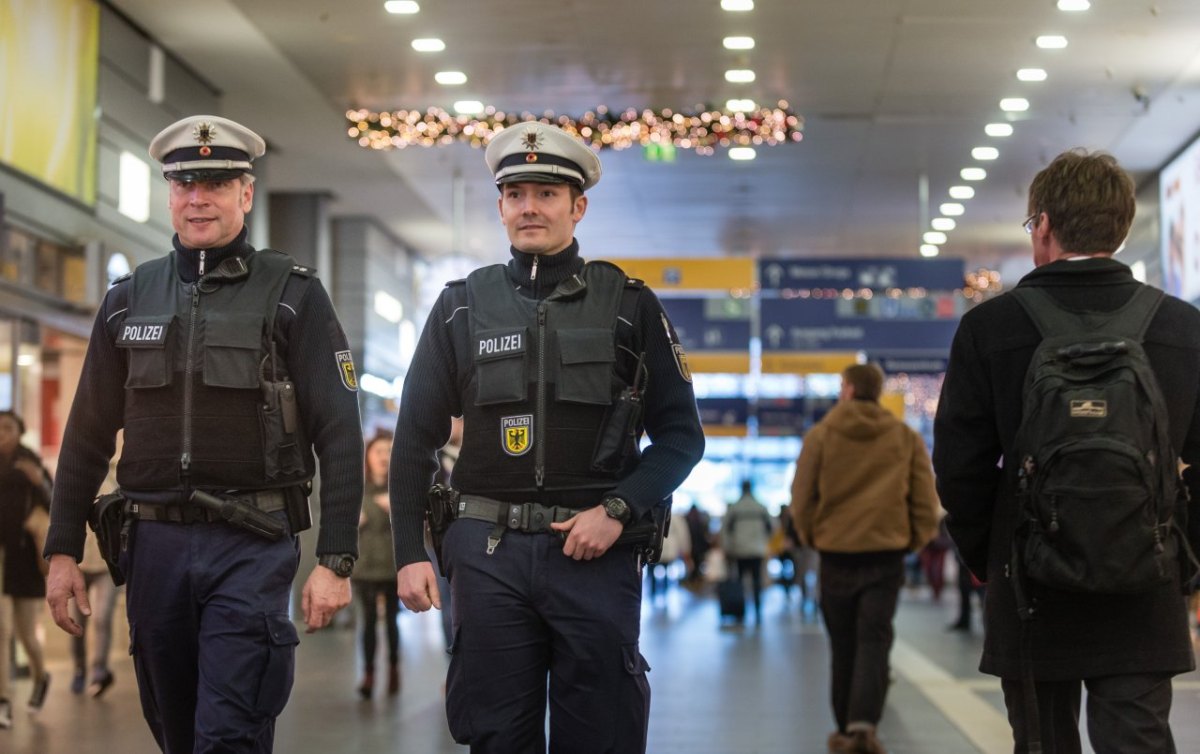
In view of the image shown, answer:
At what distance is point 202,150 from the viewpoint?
177 inches

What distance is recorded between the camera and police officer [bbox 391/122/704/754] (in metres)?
4.00

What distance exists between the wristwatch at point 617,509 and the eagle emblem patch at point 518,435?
0.23 meters

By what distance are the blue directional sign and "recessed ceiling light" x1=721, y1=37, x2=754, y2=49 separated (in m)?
7.01

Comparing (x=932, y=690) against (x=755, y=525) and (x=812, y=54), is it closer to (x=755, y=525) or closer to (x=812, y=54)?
(x=812, y=54)

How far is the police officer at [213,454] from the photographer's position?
13.8 feet

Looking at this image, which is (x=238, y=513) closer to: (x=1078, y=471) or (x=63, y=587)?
(x=63, y=587)

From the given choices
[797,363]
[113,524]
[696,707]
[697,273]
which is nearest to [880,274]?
[697,273]

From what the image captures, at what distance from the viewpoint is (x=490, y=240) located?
2845 centimetres

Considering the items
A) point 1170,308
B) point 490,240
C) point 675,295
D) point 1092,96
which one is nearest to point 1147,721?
point 1170,308

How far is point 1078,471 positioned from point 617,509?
3.36 ft

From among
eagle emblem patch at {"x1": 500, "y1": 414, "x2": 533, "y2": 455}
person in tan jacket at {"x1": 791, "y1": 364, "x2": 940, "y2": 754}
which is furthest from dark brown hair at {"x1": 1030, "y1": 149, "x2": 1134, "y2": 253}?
person in tan jacket at {"x1": 791, "y1": 364, "x2": 940, "y2": 754}

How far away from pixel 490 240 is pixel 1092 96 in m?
12.5

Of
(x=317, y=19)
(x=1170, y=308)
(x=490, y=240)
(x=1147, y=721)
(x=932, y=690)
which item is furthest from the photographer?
(x=490, y=240)

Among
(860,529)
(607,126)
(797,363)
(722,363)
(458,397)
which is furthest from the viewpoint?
(722,363)
